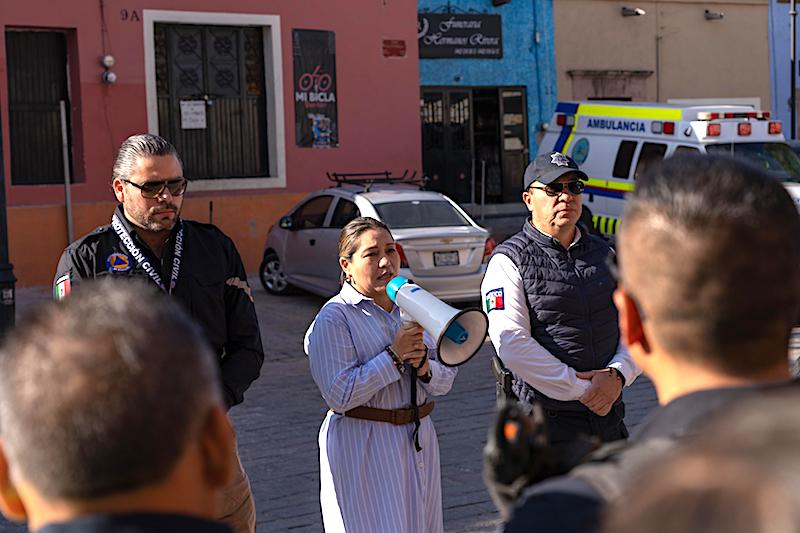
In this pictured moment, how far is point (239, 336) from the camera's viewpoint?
5.04 m

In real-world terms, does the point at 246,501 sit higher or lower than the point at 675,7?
lower

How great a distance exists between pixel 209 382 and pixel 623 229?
0.77 meters

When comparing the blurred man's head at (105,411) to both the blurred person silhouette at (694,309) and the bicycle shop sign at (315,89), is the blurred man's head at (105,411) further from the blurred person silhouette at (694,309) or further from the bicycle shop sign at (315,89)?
the bicycle shop sign at (315,89)

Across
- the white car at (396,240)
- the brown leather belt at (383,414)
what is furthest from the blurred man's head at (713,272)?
the white car at (396,240)

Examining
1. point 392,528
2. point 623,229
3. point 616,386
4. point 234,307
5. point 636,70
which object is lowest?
point 392,528

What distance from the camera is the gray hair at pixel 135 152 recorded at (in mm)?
4906

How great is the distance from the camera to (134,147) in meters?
4.95

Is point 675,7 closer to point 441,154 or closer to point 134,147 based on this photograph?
point 441,154

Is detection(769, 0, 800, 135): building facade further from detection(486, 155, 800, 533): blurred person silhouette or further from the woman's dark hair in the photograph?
detection(486, 155, 800, 533): blurred person silhouette

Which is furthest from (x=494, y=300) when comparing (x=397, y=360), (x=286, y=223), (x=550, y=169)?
(x=286, y=223)

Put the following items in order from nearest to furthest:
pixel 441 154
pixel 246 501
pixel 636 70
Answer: pixel 246 501 → pixel 441 154 → pixel 636 70

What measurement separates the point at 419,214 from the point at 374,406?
32.8 feet

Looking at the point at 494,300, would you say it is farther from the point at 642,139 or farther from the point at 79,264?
the point at 642,139

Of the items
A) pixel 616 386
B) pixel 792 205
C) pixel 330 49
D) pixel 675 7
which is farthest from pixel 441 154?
pixel 792 205
